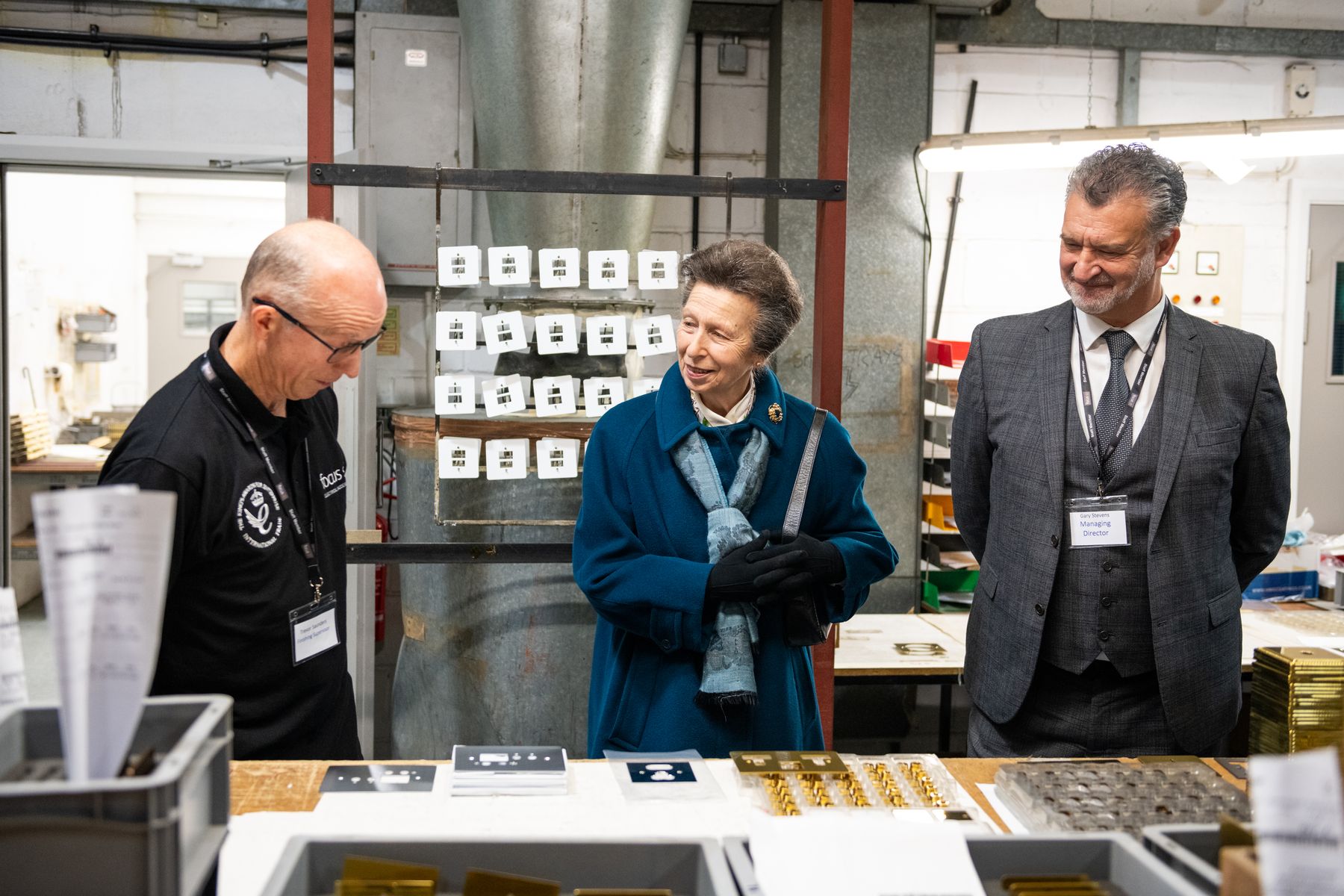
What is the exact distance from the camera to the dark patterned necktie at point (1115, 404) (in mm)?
2018

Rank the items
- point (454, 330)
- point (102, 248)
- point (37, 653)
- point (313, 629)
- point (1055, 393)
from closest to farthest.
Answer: point (313, 629), point (1055, 393), point (454, 330), point (37, 653), point (102, 248)

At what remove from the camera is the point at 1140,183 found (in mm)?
2016

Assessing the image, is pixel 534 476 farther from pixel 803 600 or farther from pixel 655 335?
pixel 803 600

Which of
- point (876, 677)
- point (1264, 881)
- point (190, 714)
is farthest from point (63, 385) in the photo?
point (1264, 881)

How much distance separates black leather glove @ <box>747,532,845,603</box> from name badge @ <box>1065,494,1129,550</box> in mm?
424

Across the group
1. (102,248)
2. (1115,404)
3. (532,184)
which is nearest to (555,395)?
(532,184)

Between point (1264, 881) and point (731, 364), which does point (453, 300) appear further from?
point (1264, 881)

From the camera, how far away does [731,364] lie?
6.76 ft

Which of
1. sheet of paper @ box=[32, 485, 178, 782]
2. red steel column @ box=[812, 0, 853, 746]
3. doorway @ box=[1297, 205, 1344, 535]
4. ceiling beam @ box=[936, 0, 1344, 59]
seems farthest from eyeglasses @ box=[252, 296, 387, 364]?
doorway @ box=[1297, 205, 1344, 535]

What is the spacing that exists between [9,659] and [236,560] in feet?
2.24

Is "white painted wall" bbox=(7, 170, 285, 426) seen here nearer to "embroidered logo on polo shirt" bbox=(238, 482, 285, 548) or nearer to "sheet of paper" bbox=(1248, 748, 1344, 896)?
"embroidered logo on polo shirt" bbox=(238, 482, 285, 548)

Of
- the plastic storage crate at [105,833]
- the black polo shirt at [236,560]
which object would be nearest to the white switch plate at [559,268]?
the black polo shirt at [236,560]

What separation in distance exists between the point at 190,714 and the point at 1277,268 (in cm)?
518

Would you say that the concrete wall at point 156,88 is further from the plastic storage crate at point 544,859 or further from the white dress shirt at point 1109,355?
the plastic storage crate at point 544,859
